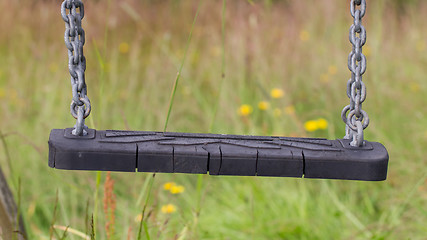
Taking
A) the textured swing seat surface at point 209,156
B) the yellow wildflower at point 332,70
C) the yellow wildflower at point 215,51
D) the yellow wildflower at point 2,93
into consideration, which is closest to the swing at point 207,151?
the textured swing seat surface at point 209,156

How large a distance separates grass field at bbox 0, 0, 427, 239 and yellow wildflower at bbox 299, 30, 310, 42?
2 centimetres

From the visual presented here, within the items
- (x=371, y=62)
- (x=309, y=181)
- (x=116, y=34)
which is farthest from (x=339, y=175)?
(x=116, y=34)

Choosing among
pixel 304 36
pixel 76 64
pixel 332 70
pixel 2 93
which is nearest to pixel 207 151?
pixel 76 64

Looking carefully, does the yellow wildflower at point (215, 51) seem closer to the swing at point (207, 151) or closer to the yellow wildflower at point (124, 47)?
the yellow wildflower at point (124, 47)

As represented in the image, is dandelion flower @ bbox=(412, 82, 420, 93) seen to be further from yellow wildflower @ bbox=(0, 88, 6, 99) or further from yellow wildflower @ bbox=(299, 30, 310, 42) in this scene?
yellow wildflower @ bbox=(0, 88, 6, 99)

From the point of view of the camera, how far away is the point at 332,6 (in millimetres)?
4258

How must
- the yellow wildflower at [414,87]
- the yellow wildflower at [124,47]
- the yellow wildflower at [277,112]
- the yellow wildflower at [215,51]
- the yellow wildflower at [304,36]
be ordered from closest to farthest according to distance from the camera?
the yellow wildflower at [277,112] < the yellow wildflower at [414,87] < the yellow wildflower at [215,51] < the yellow wildflower at [304,36] < the yellow wildflower at [124,47]

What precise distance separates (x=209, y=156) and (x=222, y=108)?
198cm

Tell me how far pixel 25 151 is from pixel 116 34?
1843 mm

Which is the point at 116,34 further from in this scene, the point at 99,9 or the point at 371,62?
the point at 371,62

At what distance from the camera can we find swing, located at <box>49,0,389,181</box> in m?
1.20

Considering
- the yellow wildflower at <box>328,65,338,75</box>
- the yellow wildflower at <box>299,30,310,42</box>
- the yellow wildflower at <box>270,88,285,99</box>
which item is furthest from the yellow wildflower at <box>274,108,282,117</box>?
the yellow wildflower at <box>299,30,310,42</box>

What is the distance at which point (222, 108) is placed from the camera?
10.4 ft

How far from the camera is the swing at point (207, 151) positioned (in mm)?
1203
